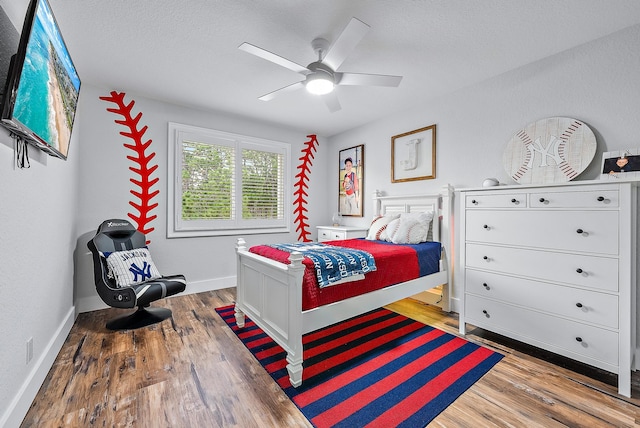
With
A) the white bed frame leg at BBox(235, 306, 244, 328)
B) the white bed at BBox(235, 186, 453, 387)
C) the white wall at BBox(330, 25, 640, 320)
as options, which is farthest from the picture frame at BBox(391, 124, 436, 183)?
the white bed frame leg at BBox(235, 306, 244, 328)

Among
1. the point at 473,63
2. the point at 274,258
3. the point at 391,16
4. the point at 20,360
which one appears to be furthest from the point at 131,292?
the point at 473,63

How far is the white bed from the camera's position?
189cm

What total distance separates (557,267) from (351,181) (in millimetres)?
3093

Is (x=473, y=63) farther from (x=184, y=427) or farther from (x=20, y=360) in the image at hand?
(x=20, y=360)

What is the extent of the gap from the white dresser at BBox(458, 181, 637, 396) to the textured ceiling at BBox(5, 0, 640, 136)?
124 centimetres

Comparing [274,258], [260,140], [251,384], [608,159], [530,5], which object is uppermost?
[530,5]

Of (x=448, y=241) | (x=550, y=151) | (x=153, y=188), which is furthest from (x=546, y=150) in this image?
(x=153, y=188)

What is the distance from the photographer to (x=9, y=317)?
4.68 feet

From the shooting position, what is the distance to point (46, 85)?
1.55 meters

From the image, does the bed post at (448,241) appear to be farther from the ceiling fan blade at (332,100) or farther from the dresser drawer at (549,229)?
the ceiling fan blade at (332,100)

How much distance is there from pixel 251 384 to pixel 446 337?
5.91ft

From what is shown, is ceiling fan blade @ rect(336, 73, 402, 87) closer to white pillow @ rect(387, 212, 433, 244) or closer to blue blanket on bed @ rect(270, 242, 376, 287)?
blue blanket on bed @ rect(270, 242, 376, 287)

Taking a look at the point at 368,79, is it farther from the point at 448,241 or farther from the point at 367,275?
the point at 448,241

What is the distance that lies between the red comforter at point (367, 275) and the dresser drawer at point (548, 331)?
0.65 m
